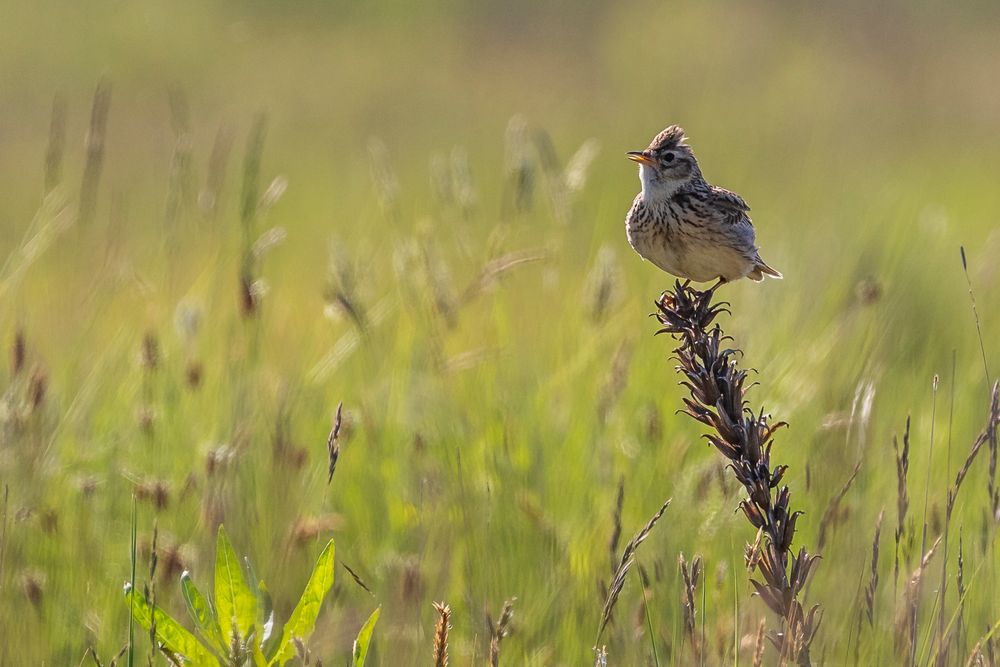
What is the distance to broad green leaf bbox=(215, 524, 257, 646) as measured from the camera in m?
2.66

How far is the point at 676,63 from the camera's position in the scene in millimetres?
18219

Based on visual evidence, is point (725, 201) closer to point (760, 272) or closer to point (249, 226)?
point (760, 272)

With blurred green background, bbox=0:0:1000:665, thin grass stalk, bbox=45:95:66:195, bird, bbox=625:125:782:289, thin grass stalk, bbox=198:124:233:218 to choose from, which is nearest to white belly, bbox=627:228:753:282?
bird, bbox=625:125:782:289

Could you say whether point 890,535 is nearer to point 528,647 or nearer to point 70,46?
point 528,647

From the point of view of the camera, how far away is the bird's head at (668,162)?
4598 millimetres

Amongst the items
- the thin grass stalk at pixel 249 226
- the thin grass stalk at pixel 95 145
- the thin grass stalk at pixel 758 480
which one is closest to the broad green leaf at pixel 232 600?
the thin grass stalk at pixel 758 480

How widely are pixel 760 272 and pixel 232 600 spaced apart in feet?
8.70

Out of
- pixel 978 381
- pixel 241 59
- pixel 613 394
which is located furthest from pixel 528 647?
pixel 241 59

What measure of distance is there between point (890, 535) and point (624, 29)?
17.5m

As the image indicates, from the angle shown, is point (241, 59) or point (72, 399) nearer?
point (72, 399)

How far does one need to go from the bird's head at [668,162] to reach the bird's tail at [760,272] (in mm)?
356

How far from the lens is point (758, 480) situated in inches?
93.1

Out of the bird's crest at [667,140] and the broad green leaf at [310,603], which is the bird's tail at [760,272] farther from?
the broad green leaf at [310,603]

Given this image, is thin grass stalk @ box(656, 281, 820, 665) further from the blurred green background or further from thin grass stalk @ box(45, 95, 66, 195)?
thin grass stalk @ box(45, 95, 66, 195)
